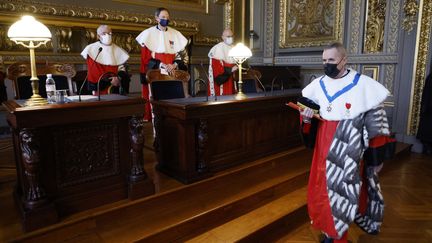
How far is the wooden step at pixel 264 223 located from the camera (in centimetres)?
255

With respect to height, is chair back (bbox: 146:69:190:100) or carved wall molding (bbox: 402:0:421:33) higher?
carved wall molding (bbox: 402:0:421:33)

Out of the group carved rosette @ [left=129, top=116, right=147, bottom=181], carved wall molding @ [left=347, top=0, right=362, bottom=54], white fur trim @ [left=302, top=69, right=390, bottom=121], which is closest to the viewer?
white fur trim @ [left=302, top=69, right=390, bottom=121]

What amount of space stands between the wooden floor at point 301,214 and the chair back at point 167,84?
763 mm

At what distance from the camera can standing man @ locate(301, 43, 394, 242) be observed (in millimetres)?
2072

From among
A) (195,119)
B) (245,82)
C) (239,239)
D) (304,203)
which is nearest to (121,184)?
(195,119)

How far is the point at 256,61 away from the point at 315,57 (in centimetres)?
157

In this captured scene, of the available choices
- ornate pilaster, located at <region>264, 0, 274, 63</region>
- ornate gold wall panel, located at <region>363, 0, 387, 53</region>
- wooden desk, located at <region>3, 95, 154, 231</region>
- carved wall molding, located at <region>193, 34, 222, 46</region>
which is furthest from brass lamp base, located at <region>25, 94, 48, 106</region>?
ornate pilaster, located at <region>264, 0, 274, 63</region>

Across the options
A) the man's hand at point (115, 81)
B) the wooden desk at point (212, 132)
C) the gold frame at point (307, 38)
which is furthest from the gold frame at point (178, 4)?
the wooden desk at point (212, 132)

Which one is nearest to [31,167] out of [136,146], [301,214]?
[136,146]

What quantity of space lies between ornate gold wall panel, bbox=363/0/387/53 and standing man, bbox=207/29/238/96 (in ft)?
8.17

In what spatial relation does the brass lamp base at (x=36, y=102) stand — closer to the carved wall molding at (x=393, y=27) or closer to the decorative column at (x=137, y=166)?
the decorative column at (x=137, y=166)

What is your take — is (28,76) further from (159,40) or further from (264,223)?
(264,223)

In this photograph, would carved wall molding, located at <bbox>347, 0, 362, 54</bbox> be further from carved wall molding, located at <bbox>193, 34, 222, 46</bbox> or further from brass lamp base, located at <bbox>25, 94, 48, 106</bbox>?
brass lamp base, located at <bbox>25, 94, 48, 106</bbox>

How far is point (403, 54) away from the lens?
514 centimetres
